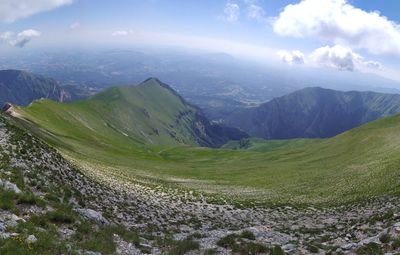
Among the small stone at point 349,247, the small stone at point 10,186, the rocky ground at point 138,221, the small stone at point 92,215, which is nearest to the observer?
the rocky ground at point 138,221

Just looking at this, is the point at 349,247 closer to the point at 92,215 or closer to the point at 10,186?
the point at 92,215

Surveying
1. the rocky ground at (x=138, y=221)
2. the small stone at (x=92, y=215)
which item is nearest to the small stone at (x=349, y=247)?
the rocky ground at (x=138, y=221)

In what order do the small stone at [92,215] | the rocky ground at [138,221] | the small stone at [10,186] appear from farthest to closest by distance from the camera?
the small stone at [92,215]
the small stone at [10,186]
the rocky ground at [138,221]

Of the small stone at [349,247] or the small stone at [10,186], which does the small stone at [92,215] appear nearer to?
the small stone at [10,186]

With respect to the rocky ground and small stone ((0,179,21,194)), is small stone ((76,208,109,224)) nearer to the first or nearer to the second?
the rocky ground

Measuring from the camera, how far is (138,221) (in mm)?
30609

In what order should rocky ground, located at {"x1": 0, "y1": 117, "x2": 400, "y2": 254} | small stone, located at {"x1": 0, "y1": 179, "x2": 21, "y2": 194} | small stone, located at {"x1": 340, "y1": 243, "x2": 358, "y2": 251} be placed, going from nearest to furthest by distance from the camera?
rocky ground, located at {"x1": 0, "y1": 117, "x2": 400, "y2": 254}
small stone, located at {"x1": 340, "y1": 243, "x2": 358, "y2": 251}
small stone, located at {"x1": 0, "y1": 179, "x2": 21, "y2": 194}

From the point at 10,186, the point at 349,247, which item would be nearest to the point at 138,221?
the point at 10,186

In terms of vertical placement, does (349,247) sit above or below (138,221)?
above

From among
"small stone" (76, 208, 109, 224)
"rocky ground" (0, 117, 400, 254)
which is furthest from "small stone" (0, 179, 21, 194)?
"small stone" (76, 208, 109, 224)

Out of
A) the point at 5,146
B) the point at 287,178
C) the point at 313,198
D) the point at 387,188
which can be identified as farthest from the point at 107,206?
the point at 287,178

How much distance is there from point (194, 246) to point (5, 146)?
64.5 feet

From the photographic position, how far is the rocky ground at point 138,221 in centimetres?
1984

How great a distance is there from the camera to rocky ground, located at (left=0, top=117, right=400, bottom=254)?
Result: 1984 cm
